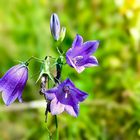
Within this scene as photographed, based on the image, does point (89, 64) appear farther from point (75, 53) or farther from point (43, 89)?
point (43, 89)

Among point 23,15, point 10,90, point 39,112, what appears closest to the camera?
point 10,90

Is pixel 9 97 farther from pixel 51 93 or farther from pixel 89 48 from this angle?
pixel 89 48

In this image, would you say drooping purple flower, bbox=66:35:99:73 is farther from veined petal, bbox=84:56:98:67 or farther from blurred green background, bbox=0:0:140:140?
blurred green background, bbox=0:0:140:140

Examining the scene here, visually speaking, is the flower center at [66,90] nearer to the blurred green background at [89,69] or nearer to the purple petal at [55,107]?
the purple petal at [55,107]

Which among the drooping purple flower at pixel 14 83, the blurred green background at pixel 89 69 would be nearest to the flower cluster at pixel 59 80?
the drooping purple flower at pixel 14 83

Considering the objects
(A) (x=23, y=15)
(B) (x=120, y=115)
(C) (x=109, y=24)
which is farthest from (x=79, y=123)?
(A) (x=23, y=15)

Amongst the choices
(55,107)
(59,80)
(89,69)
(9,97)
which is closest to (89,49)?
(59,80)

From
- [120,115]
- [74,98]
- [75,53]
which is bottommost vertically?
[120,115]
